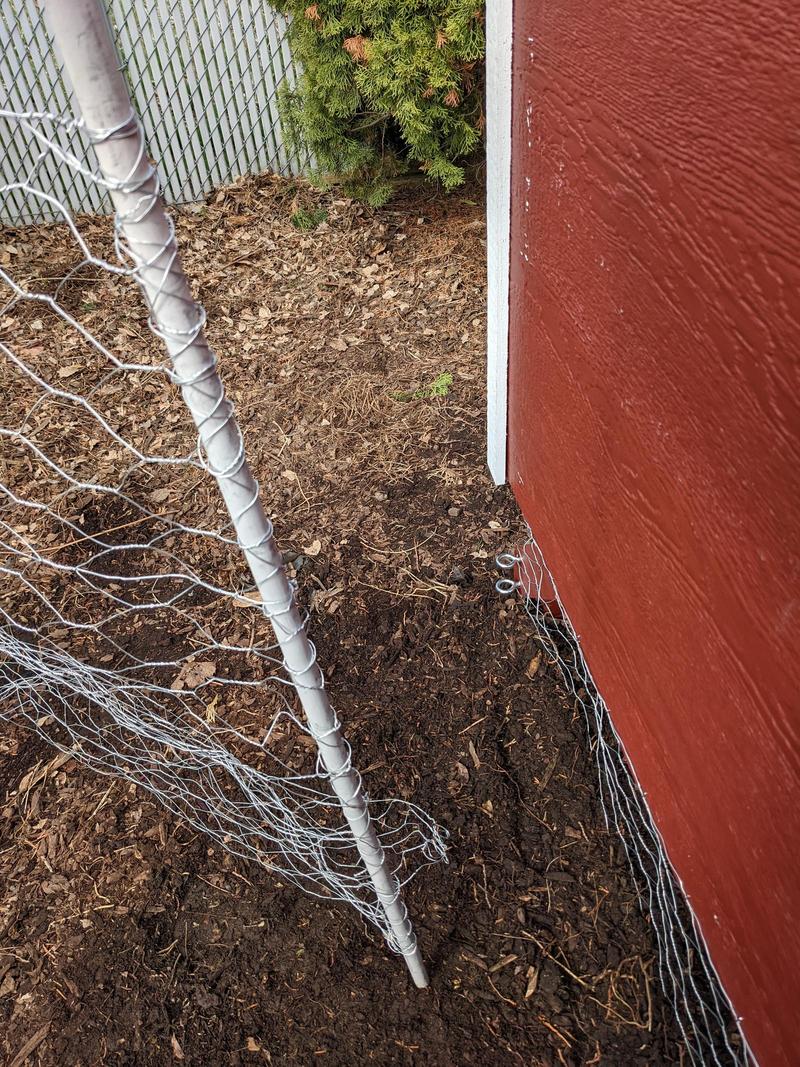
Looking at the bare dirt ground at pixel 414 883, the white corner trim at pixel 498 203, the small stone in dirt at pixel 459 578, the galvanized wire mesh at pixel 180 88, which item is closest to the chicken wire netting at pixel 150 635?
the bare dirt ground at pixel 414 883

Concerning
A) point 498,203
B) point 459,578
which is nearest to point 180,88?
point 498,203

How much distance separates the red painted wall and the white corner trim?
0.13 m

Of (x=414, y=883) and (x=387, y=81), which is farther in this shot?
(x=387, y=81)

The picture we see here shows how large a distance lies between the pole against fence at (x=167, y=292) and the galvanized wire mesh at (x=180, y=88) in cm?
495

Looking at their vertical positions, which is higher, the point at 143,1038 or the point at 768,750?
the point at 768,750

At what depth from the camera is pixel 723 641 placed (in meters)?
1.25

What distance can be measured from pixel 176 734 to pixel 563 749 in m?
1.25

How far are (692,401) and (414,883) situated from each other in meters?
1.53

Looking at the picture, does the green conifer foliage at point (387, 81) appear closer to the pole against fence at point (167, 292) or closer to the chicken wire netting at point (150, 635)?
the chicken wire netting at point (150, 635)

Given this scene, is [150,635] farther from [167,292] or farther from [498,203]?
[167,292]

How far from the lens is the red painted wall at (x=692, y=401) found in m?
0.99

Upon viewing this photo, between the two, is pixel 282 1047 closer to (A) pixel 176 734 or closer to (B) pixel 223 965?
(B) pixel 223 965

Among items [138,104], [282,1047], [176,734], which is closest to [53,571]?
[176,734]

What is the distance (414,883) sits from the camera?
2.12m
